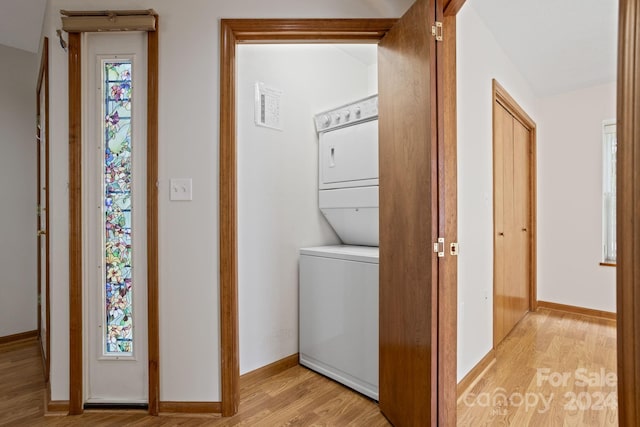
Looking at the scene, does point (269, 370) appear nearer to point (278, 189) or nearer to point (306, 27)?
point (278, 189)

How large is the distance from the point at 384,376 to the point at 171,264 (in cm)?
129

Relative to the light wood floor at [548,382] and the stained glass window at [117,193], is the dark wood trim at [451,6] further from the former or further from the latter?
the light wood floor at [548,382]

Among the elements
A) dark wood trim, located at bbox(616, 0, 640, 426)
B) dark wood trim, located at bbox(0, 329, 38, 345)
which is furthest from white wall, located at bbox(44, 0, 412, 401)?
dark wood trim, located at bbox(0, 329, 38, 345)

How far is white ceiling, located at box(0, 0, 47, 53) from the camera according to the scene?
88.8 inches

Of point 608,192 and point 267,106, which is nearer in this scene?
point 267,106

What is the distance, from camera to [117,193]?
70.9 inches

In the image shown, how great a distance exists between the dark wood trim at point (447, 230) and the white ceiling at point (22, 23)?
2660 millimetres

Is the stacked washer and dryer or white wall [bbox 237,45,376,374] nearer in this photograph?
the stacked washer and dryer

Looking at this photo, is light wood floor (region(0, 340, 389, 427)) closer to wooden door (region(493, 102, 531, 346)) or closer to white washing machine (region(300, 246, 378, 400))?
white washing machine (region(300, 246, 378, 400))

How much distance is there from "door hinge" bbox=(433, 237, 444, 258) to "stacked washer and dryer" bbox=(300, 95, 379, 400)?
55 cm

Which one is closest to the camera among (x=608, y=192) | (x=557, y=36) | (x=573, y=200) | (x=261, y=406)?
(x=261, y=406)

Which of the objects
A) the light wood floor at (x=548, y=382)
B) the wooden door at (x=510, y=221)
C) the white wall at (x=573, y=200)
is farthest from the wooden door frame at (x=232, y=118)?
the white wall at (x=573, y=200)

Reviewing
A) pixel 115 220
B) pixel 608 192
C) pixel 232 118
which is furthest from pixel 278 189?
pixel 608 192

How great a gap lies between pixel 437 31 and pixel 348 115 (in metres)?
0.95
